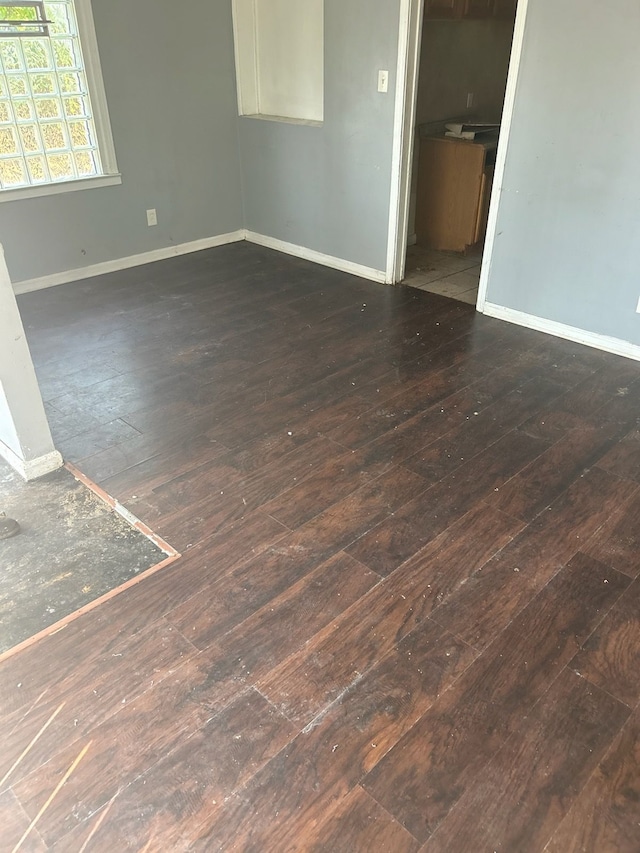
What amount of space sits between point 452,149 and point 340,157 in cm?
91

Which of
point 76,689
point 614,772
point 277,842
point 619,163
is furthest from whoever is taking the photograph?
point 619,163

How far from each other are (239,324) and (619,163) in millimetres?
2100

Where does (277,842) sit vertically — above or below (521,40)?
below

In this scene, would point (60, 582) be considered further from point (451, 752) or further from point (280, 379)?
point (280, 379)

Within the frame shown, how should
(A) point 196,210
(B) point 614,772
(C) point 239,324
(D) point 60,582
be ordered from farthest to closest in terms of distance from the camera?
1. (A) point 196,210
2. (C) point 239,324
3. (D) point 60,582
4. (B) point 614,772

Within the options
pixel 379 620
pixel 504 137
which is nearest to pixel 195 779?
pixel 379 620

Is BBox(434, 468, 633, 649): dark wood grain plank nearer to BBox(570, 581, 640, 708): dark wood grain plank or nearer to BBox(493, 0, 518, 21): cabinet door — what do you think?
BBox(570, 581, 640, 708): dark wood grain plank

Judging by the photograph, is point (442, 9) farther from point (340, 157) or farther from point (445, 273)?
point (445, 273)

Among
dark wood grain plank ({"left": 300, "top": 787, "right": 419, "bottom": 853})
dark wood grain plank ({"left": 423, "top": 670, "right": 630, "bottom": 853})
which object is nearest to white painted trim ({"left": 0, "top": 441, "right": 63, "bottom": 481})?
dark wood grain plank ({"left": 300, "top": 787, "right": 419, "bottom": 853})

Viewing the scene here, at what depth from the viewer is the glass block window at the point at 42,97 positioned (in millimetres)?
3594

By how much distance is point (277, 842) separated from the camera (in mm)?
1318

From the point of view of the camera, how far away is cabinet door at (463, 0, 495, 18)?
4289mm

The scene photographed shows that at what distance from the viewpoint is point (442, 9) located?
411 cm

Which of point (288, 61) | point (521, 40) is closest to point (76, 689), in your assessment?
point (521, 40)
